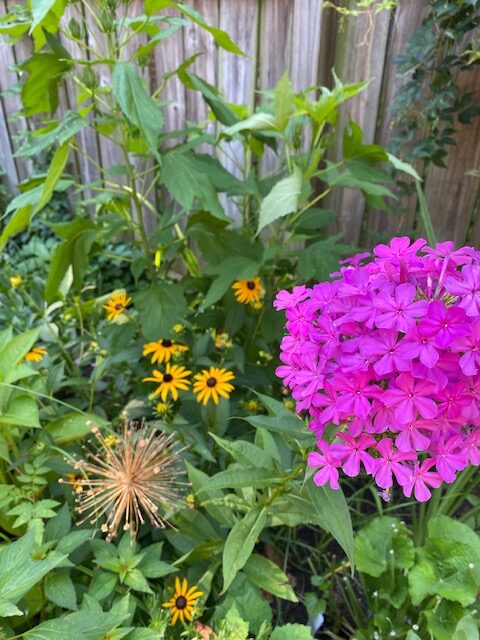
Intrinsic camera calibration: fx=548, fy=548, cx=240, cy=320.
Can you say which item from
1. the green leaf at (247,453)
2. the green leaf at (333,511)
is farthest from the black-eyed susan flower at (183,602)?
the green leaf at (333,511)

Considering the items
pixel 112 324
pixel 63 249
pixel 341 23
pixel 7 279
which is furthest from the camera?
pixel 7 279

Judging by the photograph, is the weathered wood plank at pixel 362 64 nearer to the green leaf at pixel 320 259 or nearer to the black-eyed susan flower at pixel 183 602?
the green leaf at pixel 320 259

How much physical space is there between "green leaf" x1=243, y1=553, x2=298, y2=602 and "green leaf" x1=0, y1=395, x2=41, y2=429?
0.58 metres

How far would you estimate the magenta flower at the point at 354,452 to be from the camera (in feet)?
2.62

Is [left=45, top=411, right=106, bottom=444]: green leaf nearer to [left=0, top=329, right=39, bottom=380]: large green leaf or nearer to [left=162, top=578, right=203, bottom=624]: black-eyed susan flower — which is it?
[left=0, top=329, right=39, bottom=380]: large green leaf

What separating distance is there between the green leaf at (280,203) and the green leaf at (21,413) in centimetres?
66

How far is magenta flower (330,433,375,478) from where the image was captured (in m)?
0.80

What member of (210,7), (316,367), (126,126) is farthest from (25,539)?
(210,7)

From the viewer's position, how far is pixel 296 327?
0.87 metres

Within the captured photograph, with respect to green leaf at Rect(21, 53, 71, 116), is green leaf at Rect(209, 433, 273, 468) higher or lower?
lower

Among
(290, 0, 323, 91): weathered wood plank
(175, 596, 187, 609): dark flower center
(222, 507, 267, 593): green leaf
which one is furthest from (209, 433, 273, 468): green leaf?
(290, 0, 323, 91): weathered wood plank

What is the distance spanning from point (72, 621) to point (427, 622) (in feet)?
2.69

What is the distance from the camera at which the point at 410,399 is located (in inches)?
28.8

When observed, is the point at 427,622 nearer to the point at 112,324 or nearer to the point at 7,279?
the point at 112,324
